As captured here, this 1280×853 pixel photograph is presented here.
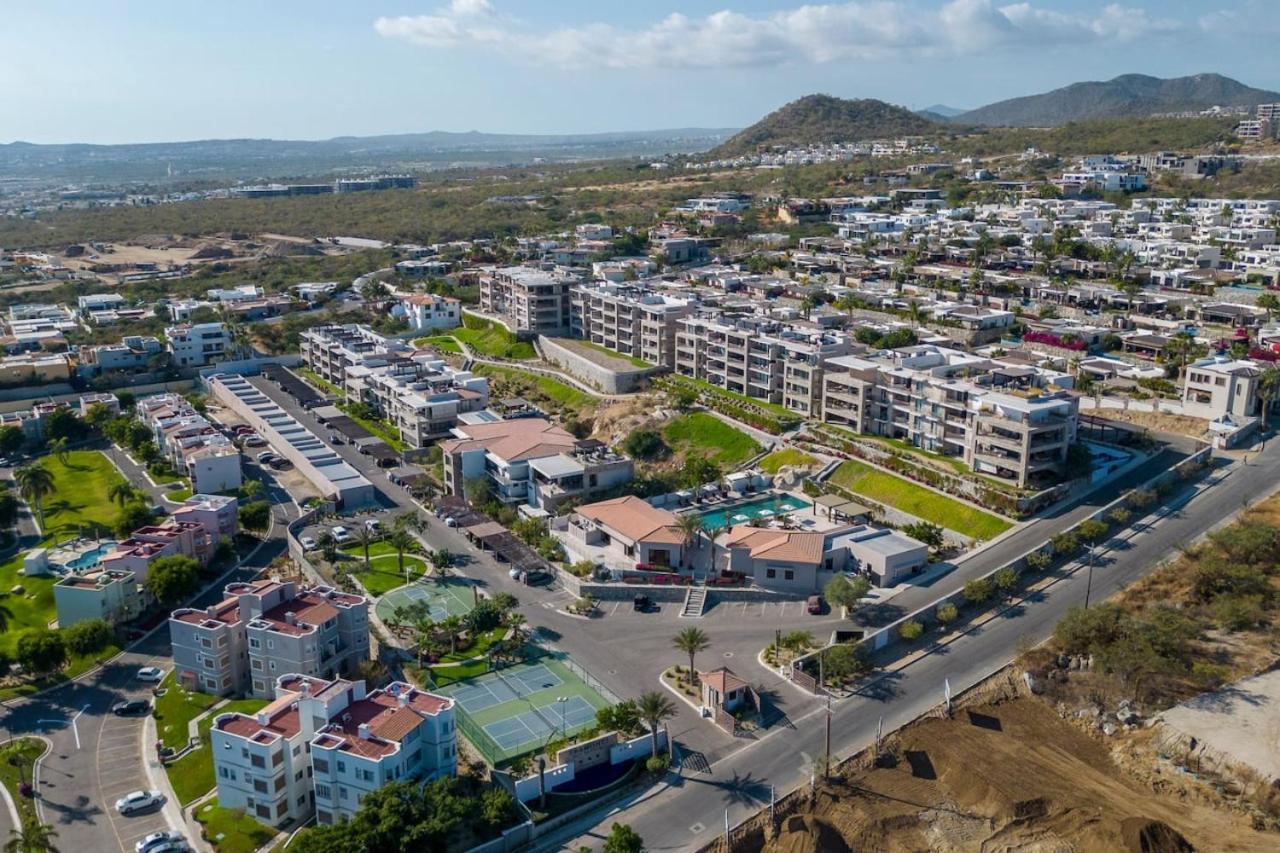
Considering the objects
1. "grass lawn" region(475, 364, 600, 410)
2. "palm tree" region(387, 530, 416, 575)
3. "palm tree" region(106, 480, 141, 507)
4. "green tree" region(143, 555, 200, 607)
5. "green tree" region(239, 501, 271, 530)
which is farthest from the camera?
"grass lawn" region(475, 364, 600, 410)

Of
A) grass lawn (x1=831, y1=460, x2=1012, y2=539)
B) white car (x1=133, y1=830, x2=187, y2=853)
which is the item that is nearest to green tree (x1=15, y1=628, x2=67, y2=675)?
white car (x1=133, y1=830, x2=187, y2=853)

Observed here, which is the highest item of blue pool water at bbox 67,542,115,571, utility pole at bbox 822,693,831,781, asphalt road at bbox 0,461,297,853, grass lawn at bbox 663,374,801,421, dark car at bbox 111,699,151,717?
grass lawn at bbox 663,374,801,421

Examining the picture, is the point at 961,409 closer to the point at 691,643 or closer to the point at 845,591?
the point at 845,591

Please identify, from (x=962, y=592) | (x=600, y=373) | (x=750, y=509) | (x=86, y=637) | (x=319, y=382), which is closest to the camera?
(x=86, y=637)

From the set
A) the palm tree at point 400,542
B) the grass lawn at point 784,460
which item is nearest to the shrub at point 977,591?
the grass lawn at point 784,460

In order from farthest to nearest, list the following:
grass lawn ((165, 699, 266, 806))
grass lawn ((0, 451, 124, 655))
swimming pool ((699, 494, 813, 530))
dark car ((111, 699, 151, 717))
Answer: swimming pool ((699, 494, 813, 530)) < grass lawn ((0, 451, 124, 655)) < dark car ((111, 699, 151, 717)) < grass lawn ((165, 699, 266, 806))

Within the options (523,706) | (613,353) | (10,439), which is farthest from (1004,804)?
(10,439)

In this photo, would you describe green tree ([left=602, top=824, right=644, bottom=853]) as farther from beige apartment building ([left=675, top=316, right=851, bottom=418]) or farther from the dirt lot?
beige apartment building ([left=675, top=316, right=851, bottom=418])

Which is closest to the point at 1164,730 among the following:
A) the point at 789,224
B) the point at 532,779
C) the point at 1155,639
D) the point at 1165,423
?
the point at 1155,639
